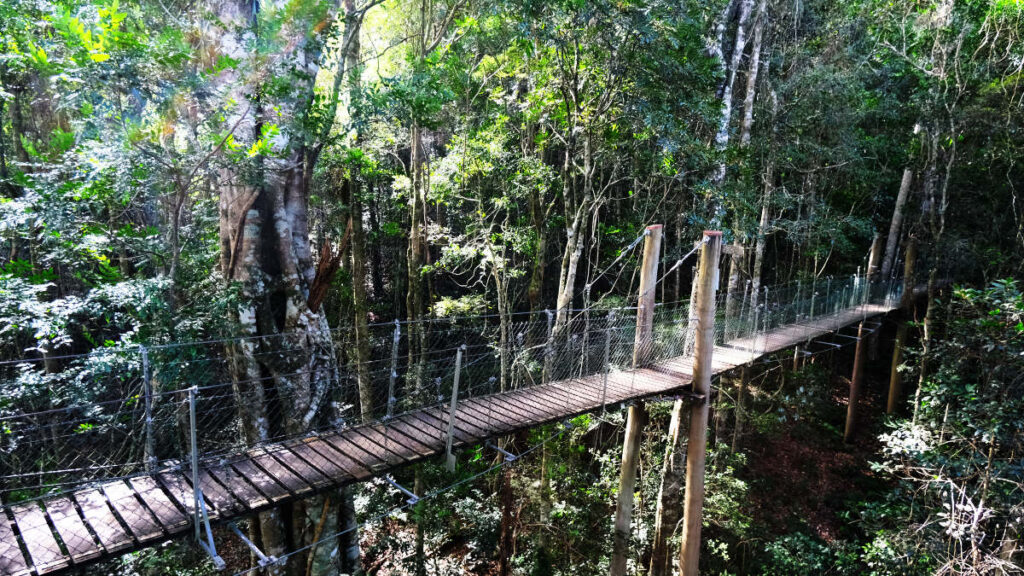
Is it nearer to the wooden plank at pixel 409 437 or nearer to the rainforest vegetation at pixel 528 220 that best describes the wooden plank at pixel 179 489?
the rainforest vegetation at pixel 528 220

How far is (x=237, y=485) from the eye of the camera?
2.25m

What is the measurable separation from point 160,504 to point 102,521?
0.19 meters

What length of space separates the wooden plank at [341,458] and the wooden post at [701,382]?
255 cm

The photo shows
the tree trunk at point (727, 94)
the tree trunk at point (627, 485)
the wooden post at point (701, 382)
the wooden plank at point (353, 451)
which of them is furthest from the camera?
the tree trunk at point (727, 94)

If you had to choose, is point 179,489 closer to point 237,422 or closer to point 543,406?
point 237,422

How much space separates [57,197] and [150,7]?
4.73 ft

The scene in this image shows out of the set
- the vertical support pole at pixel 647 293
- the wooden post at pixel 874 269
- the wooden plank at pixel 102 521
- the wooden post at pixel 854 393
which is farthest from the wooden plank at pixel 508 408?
the wooden post at pixel 854 393

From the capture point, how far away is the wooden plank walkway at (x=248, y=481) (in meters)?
1.85

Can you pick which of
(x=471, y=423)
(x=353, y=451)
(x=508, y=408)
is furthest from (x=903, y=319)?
(x=353, y=451)

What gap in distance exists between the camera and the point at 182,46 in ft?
8.14

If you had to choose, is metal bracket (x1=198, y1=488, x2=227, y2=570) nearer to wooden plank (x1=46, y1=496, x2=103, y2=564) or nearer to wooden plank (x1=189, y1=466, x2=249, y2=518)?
wooden plank (x1=189, y1=466, x2=249, y2=518)

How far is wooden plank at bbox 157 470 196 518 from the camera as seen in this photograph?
6.84 feet

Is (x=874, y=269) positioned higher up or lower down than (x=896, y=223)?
lower down

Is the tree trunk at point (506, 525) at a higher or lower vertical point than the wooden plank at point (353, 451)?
lower
